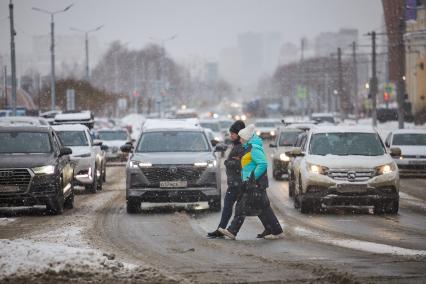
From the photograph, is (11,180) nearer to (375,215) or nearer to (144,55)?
(375,215)

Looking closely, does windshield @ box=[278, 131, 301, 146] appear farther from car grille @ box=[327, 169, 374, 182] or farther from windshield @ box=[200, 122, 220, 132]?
windshield @ box=[200, 122, 220, 132]

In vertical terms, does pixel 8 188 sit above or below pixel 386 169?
below

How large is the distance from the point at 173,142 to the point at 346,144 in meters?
3.63

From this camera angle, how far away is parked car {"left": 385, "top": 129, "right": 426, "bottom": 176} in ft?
122

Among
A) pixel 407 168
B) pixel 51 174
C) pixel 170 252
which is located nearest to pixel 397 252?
pixel 170 252

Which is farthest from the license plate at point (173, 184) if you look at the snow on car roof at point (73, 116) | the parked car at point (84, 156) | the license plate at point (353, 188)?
the snow on car roof at point (73, 116)

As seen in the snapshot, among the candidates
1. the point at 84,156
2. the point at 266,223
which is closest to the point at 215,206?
the point at 266,223

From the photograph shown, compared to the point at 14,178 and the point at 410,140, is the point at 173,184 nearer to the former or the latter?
the point at 14,178

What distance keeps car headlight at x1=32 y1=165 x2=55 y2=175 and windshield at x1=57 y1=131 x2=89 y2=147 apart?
9.48 metres

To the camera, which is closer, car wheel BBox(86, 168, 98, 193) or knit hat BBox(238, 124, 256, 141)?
knit hat BBox(238, 124, 256, 141)

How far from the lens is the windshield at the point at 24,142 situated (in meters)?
23.2

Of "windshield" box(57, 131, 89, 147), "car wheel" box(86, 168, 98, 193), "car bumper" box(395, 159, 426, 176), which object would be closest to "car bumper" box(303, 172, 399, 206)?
"car wheel" box(86, 168, 98, 193)

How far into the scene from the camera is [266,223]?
671 inches

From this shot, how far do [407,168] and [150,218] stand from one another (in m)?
17.7
